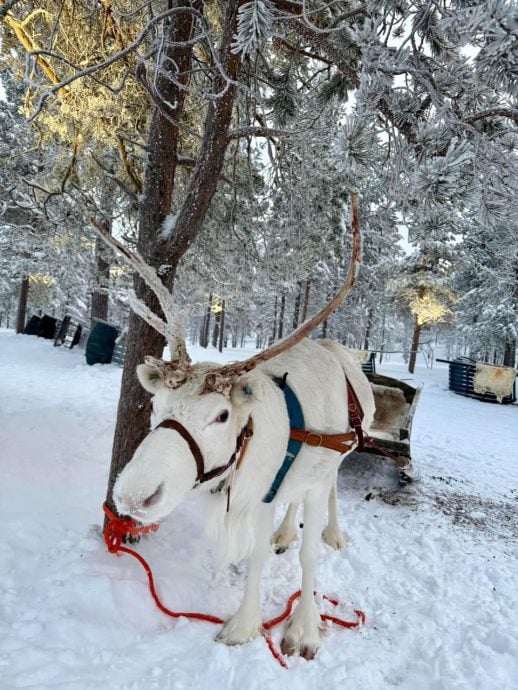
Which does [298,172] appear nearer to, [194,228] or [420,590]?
[194,228]

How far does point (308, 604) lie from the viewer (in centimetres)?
261

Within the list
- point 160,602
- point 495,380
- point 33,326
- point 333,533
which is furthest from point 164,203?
point 33,326

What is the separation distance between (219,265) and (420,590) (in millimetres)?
4730

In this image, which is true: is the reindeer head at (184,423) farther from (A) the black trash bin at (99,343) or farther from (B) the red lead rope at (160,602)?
(A) the black trash bin at (99,343)

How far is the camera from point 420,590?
3137mm

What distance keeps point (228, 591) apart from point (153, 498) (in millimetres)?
1819

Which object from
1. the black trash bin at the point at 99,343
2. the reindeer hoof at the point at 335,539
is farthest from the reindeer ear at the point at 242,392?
the black trash bin at the point at 99,343

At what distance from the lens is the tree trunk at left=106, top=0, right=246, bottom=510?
127 inches

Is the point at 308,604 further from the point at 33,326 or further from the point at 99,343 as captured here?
the point at 33,326

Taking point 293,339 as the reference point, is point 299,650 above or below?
below

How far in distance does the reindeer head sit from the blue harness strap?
26cm

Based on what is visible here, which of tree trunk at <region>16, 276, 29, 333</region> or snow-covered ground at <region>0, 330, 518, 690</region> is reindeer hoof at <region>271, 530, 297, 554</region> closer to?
snow-covered ground at <region>0, 330, 518, 690</region>

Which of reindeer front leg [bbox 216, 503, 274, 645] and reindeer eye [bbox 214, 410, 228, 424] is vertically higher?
reindeer eye [bbox 214, 410, 228, 424]

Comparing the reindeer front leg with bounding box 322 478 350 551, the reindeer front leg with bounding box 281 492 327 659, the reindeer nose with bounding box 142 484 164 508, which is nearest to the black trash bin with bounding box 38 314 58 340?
the reindeer front leg with bounding box 322 478 350 551
